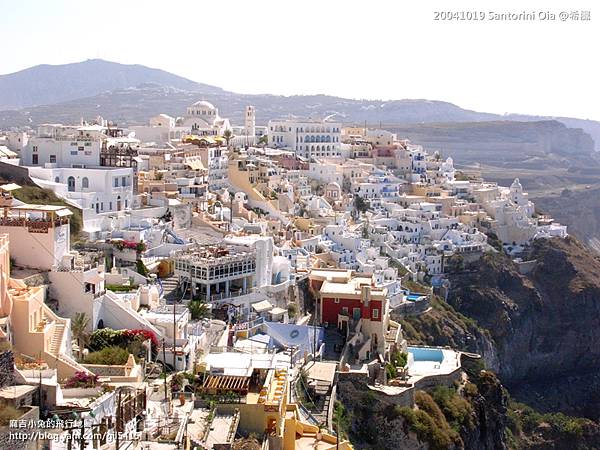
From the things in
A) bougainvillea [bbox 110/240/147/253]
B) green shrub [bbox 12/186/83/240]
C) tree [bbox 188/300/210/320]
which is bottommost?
tree [bbox 188/300/210/320]

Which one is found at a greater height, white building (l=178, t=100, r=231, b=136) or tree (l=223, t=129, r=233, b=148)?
white building (l=178, t=100, r=231, b=136)

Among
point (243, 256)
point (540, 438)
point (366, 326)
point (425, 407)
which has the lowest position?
point (540, 438)

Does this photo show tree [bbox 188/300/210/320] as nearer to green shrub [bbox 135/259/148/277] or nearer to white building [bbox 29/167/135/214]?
green shrub [bbox 135/259/148/277]

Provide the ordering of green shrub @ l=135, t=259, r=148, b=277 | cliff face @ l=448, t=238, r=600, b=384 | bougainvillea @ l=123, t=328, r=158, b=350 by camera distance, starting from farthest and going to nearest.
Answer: cliff face @ l=448, t=238, r=600, b=384 < green shrub @ l=135, t=259, r=148, b=277 < bougainvillea @ l=123, t=328, r=158, b=350

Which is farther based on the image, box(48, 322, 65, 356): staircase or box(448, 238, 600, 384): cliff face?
box(448, 238, 600, 384): cliff face

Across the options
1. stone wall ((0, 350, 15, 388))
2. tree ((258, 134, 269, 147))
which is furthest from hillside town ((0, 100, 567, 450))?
A: tree ((258, 134, 269, 147))

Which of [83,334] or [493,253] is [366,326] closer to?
[83,334]

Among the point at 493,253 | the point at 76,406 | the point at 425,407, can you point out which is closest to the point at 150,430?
the point at 76,406

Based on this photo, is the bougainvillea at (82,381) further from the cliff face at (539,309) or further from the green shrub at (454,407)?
the cliff face at (539,309)
